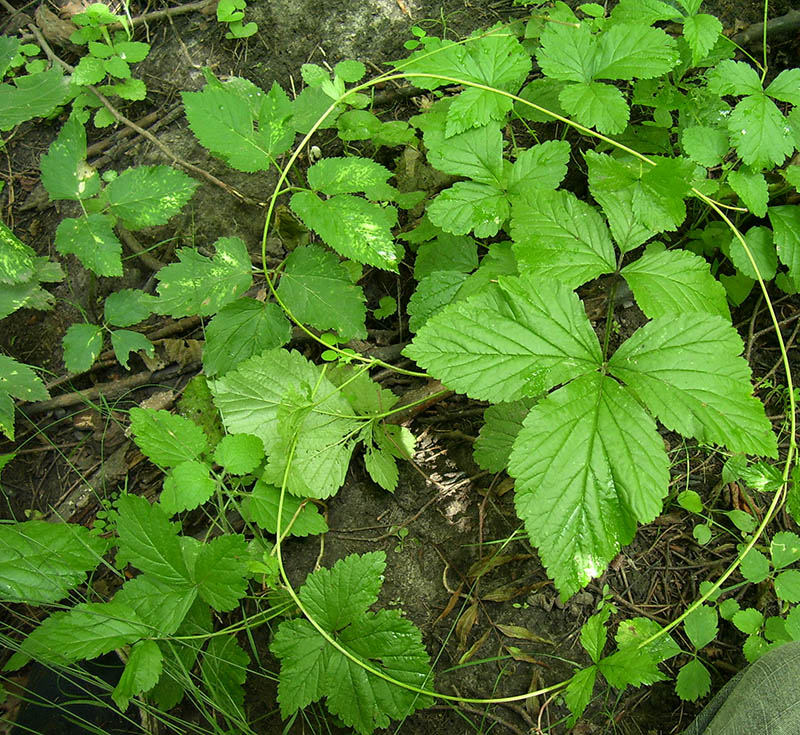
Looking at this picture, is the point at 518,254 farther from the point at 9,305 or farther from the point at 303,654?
the point at 9,305

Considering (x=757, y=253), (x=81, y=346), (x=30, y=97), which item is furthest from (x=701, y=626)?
(x=30, y=97)

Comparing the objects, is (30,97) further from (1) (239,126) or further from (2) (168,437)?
(2) (168,437)

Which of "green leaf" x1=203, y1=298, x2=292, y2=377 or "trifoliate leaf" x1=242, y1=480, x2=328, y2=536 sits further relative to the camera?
"green leaf" x1=203, y1=298, x2=292, y2=377

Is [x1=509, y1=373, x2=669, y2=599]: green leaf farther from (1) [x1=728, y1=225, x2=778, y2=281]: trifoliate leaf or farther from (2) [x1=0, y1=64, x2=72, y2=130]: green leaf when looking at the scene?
(2) [x1=0, y1=64, x2=72, y2=130]: green leaf

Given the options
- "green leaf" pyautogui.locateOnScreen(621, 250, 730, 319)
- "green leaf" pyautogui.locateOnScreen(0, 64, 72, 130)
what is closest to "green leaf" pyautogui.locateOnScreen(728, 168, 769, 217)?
"green leaf" pyautogui.locateOnScreen(621, 250, 730, 319)

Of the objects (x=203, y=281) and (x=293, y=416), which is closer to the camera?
(x=293, y=416)

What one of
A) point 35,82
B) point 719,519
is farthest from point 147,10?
point 719,519

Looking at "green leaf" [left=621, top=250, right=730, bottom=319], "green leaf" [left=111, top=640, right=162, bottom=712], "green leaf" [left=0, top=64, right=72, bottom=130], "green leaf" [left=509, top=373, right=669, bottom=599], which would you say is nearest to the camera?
"green leaf" [left=509, top=373, right=669, bottom=599]

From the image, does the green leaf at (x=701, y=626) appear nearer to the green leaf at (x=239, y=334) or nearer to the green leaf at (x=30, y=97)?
the green leaf at (x=239, y=334)
